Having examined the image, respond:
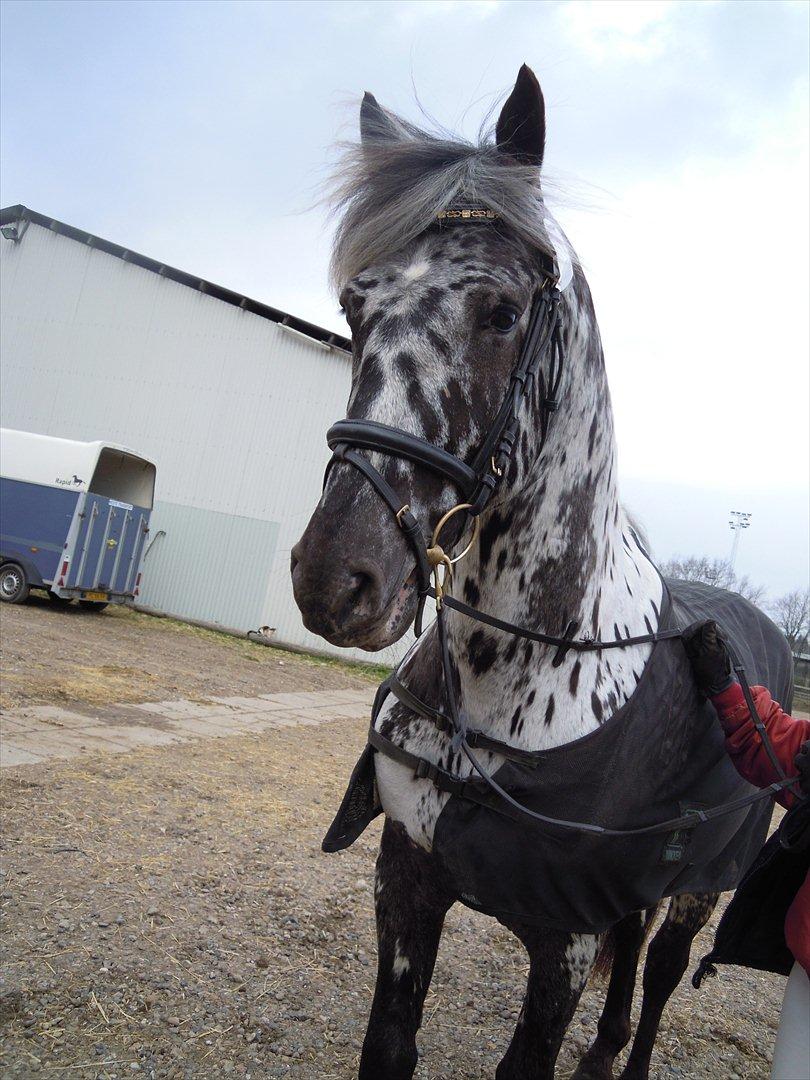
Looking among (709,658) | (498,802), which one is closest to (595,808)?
(498,802)

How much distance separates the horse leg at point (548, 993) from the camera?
1856 millimetres

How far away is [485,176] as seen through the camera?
1.80 meters

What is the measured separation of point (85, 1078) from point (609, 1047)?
1878mm

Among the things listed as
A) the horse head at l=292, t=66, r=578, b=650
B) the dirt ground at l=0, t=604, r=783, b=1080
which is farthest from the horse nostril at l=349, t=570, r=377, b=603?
the dirt ground at l=0, t=604, r=783, b=1080

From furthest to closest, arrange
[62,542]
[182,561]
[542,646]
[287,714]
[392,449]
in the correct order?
[182,561] → [62,542] → [287,714] → [542,646] → [392,449]

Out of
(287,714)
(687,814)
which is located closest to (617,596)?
(687,814)

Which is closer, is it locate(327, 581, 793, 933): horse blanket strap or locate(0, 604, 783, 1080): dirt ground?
locate(327, 581, 793, 933): horse blanket strap

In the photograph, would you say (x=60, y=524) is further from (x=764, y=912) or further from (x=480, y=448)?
(x=764, y=912)

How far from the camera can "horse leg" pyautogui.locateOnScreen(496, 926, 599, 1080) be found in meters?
1.86

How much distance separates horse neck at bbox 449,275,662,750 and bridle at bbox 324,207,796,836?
0.04 m

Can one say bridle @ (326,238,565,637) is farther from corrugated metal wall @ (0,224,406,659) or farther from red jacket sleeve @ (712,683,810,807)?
corrugated metal wall @ (0,224,406,659)

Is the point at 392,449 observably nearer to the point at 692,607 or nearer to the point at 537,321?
the point at 537,321

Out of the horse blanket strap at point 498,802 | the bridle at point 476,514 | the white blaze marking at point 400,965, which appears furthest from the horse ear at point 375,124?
the white blaze marking at point 400,965

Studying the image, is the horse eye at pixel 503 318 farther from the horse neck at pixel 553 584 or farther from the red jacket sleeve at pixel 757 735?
the red jacket sleeve at pixel 757 735
